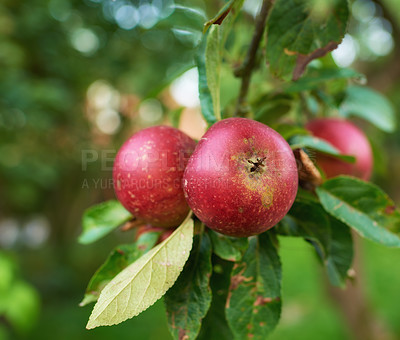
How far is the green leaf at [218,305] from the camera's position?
924mm

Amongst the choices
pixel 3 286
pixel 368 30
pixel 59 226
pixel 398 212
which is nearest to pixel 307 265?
pixel 59 226

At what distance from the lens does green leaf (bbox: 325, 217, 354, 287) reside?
0.90 metres

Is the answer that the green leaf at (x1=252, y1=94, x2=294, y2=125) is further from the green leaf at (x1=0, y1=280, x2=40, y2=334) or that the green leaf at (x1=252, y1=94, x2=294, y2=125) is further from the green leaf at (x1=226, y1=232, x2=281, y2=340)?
the green leaf at (x1=0, y1=280, x2=40, y2=334)

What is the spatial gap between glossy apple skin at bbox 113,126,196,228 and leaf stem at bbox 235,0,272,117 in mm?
175

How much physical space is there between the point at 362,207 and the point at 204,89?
451 millimetres

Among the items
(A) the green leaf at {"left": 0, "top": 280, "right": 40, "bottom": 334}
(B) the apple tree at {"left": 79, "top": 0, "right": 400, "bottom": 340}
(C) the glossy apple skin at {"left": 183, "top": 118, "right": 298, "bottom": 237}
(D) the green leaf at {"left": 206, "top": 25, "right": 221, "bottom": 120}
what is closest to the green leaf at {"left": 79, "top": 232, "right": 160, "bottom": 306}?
(B) the apple tree at {"left": 79, "top": 0, "right": 400, "bottom": 340}

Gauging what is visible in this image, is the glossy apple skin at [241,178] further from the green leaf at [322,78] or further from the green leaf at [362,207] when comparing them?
the green leaf at [322,78]

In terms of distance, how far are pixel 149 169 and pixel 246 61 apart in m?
0.34

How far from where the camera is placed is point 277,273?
822 millimetres

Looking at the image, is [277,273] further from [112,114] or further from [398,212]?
[112,114]

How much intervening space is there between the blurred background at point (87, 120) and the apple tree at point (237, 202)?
258 mm

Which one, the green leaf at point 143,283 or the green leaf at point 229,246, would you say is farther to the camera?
the green leaf at point 229,246

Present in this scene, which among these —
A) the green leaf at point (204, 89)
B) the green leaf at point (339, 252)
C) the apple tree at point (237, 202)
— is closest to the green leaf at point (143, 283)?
the apple tree at point (237, 202)

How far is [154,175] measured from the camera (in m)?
0.80
